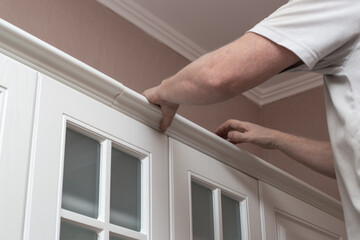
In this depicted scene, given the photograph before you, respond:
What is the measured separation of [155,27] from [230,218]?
1036 mm

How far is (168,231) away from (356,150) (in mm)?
424

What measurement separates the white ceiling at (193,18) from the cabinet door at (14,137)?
1.14 meters

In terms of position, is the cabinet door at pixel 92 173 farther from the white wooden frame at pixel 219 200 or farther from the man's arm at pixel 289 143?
the man's arm at pixel 289 143

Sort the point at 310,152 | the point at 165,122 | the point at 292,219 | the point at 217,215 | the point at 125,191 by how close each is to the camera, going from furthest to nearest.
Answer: the point at 292,219, the point at 310,152, the point at 217,215, the point at 165,122, the point at 125,191

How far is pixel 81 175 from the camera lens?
3.43 feet

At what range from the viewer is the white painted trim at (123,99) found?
99 centimetres

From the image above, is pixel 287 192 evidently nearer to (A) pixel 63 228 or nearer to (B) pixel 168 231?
(B) pixel 168 231

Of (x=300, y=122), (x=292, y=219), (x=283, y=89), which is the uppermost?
(x=283, y=89)

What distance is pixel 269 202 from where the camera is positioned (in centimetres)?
154

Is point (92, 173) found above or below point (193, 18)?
below

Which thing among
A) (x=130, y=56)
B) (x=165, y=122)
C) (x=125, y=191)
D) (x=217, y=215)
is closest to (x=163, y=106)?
(x=165, y=122)

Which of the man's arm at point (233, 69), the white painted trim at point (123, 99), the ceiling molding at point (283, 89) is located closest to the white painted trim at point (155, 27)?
the ceiling molding at point (283, 89)

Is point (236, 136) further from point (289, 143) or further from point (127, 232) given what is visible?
point (127, 232)

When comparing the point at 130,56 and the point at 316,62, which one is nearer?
the point at 316,62
